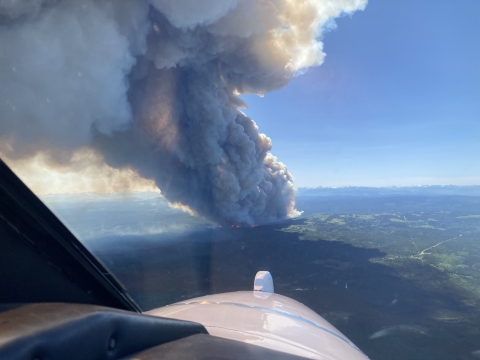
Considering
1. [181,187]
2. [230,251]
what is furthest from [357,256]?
[181,187]

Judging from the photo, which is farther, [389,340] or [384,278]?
[384,278]

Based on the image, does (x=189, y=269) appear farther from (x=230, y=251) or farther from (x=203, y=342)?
(x=203, y=342)

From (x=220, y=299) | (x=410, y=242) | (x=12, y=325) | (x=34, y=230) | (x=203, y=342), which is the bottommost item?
(x=410, y=242)

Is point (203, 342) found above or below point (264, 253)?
above

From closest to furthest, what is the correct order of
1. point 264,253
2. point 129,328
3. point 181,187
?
point 129,328 < point 264,253 < point 181,187

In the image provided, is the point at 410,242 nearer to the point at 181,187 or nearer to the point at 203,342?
the point at 181,187

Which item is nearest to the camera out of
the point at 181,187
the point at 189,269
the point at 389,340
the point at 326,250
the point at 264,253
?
the point at 389,340

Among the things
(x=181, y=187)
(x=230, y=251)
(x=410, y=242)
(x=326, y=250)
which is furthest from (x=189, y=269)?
(x=410, y=242)
